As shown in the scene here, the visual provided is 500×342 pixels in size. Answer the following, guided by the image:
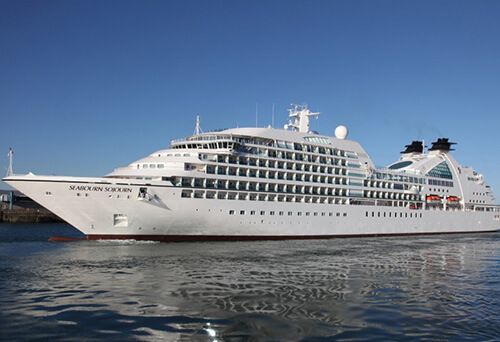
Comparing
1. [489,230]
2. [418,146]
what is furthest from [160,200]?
[489,230]

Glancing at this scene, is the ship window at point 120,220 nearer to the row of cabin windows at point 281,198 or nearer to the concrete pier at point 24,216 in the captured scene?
the row of cabin windows at point 281,198

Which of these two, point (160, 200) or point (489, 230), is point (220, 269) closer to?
point (160, 200)

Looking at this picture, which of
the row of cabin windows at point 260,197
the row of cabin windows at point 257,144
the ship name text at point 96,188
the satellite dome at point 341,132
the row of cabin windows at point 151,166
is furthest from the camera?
the satellite dome at point 341,132

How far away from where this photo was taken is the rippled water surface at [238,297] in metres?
13.6

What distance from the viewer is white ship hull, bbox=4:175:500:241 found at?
38.1 meters

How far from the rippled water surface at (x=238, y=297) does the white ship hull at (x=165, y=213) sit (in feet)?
22.2

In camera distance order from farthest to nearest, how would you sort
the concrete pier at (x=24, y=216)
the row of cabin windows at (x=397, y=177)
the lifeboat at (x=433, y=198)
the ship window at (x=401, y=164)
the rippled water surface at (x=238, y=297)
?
the concrete pier at (x=24, y=216), the ship window at (x=401, y=164), the lifeboat at (x=433, y=198), the row of cabin windows at (x=397, y=177), the rippled water surface at (x=238, y=297)

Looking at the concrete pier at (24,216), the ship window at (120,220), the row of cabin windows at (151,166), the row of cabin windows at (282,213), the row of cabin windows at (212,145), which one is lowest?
the concrete pier at (24,216)

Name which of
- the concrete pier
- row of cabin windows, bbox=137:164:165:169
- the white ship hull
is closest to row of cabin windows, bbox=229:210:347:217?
the white ship hull

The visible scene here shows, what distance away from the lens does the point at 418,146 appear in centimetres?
7831

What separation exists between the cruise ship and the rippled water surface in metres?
7.13

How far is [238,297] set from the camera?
60.0ft

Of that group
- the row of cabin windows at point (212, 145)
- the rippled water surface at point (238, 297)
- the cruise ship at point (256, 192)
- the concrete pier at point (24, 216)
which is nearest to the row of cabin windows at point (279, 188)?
the cruise ship at point (256, 192)

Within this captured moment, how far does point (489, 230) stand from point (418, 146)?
20.4m
